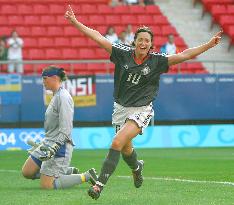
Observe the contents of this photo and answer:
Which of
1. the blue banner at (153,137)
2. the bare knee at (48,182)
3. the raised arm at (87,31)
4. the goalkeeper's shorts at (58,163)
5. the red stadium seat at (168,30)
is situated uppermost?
the raised arm at (87,31)

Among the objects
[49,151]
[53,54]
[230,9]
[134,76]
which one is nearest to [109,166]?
[134,76]

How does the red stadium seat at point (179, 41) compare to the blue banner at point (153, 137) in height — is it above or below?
above

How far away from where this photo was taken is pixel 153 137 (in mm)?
24734

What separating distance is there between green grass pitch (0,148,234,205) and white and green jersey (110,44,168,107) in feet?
4.05

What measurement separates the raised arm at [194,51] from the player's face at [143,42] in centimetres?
39

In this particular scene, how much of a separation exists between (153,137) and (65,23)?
21.4 ft

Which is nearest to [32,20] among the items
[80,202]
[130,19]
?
[130,19]

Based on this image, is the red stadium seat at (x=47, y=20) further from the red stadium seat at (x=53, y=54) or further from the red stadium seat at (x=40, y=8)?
the red stadium seat at (x=53, y=54)

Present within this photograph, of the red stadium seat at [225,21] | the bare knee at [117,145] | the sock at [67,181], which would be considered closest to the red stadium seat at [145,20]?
the red stadium seat at [225,21]

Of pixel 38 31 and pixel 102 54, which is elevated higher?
pixel 38 31

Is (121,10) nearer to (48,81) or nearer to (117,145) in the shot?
(48,81)

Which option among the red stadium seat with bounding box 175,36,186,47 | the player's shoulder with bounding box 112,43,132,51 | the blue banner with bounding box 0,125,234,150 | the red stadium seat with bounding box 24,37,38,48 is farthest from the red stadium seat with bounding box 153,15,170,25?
the player's shoulder with bounding box 112,43,132,51

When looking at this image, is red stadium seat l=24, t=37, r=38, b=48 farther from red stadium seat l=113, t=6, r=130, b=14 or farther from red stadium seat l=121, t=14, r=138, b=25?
red stadium seat l=113, t=6, r=130, b=14

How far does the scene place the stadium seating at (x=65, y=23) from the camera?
28562mm
